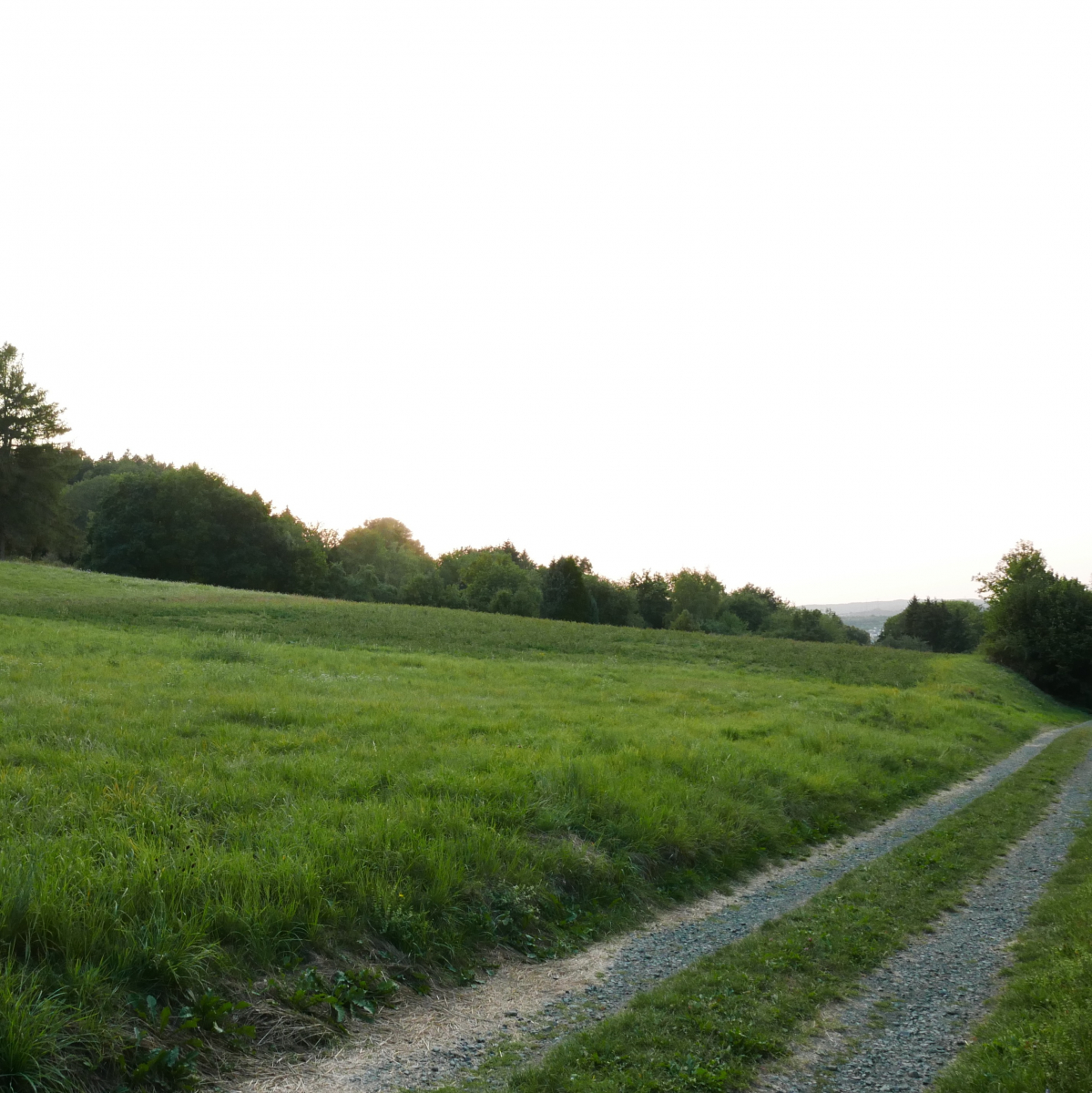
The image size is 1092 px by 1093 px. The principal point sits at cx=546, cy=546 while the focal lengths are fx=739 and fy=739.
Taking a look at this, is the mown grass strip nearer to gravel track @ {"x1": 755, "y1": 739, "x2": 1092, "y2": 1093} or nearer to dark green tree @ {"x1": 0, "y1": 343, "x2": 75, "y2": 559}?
gravel track @ {"x1": 755, "y1": 739, "x2": 1092, "y2": 1093}

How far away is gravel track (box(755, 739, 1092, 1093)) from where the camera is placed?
5262 millimetres

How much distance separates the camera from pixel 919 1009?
6.32 m

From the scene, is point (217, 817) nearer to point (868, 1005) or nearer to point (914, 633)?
point (868, 1005)

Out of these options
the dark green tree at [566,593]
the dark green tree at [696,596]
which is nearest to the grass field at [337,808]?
the dark green tree at [566,593]

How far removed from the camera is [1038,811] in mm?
15188

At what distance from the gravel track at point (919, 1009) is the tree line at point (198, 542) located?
68.4 metres

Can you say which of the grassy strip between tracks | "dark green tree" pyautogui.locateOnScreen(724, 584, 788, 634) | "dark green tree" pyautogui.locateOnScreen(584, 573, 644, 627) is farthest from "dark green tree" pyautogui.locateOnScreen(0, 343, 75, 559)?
"dark green tree" pyautogui.locateOnScreen(724, 584, 788, 634)

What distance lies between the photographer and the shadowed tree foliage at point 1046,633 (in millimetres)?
57719

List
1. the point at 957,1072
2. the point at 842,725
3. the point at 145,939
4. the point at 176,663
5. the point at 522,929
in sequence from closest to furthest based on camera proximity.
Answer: the point at 957,1072, the point at 145,939, the point at 522,929, the point at 176,663, the point at 842,725

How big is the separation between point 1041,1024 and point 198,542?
7913 cm

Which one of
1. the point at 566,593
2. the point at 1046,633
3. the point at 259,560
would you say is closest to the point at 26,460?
the point at 259,560

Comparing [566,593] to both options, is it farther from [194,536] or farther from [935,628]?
[935,628]

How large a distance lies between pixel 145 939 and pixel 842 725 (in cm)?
1948

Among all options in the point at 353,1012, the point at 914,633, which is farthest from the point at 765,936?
the point at 914,633
